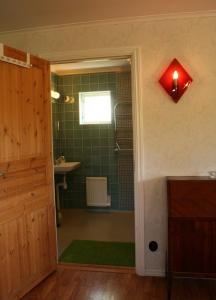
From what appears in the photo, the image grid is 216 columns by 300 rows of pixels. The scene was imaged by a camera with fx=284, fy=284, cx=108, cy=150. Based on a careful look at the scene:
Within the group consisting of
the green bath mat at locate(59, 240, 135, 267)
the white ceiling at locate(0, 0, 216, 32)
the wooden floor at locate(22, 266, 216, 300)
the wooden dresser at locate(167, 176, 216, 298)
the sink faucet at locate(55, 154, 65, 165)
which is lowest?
the wooden floor at locate(22, 266, 216, 300)

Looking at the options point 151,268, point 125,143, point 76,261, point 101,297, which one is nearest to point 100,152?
point 125,143

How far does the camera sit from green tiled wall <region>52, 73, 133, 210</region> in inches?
184

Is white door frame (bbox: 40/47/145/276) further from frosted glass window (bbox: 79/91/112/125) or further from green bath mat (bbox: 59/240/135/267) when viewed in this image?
frosted glass window (bbox: 79/91/112/125)

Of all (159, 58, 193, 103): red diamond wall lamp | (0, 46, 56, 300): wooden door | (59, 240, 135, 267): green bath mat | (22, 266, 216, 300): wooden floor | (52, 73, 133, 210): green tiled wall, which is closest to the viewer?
(0, 46, 56, 300): wooden door

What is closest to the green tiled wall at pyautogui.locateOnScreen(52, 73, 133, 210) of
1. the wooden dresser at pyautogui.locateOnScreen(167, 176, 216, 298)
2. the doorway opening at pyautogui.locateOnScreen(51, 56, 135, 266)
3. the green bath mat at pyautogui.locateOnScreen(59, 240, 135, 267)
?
the doorway opening at pyautogui.locateOnScreen(51, 56, 135, 266)

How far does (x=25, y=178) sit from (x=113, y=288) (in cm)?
122

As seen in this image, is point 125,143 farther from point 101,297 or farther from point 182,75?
point 101,297

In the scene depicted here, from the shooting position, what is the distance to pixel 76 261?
9.77 ft

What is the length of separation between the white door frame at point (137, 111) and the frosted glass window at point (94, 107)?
2.05m

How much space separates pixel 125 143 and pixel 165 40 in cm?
228

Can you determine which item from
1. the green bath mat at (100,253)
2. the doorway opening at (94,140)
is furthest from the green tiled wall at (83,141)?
the green bath mat at (100,253)

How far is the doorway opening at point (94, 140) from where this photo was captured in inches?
180

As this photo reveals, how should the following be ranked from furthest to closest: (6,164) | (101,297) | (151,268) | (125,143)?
(125,143), (151,268), (101,297), (6,164)

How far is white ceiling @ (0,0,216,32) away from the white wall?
127 mm
